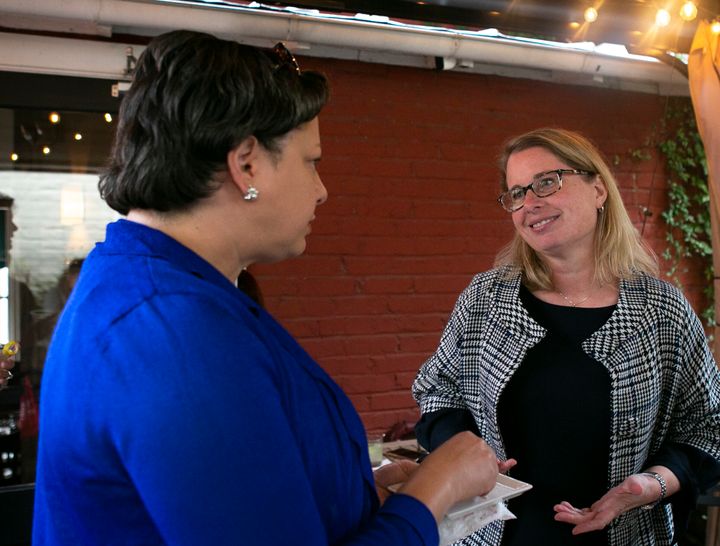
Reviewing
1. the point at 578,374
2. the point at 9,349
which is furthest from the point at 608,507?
the point at 9,349

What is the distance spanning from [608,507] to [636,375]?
38 cm

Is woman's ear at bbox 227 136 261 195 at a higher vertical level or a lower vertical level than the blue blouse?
higher

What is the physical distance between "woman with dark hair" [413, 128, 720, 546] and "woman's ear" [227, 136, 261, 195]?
1236 millimetres

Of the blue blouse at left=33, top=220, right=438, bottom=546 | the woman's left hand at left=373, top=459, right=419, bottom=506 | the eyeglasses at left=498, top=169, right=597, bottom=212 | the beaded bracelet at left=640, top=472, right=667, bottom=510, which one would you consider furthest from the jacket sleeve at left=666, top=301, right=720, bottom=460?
the blue blouse at left=33, top=220, right=438, bottom=546

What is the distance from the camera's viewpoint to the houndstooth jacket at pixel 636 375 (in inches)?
76.3

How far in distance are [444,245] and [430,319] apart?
43 centimetres

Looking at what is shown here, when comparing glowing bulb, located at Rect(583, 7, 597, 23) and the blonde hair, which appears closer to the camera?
the blonde hair

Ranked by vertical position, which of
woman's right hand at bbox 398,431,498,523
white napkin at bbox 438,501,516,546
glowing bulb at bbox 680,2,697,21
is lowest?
white napkin at bbox 438,501,516,546

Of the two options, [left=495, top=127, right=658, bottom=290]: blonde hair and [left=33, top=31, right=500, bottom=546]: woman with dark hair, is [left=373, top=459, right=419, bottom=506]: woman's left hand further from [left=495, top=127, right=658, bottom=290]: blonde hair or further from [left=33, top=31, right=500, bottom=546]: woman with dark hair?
[left=495, top=127, right=658, bottom=290]: blonde hair

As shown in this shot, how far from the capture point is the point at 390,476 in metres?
1.34

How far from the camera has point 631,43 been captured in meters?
3.25

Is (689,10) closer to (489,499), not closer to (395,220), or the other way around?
(395,220)

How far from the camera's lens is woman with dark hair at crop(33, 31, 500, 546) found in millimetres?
803

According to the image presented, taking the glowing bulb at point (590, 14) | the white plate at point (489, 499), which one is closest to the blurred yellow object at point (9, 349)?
the white plate at point (489, 499)
